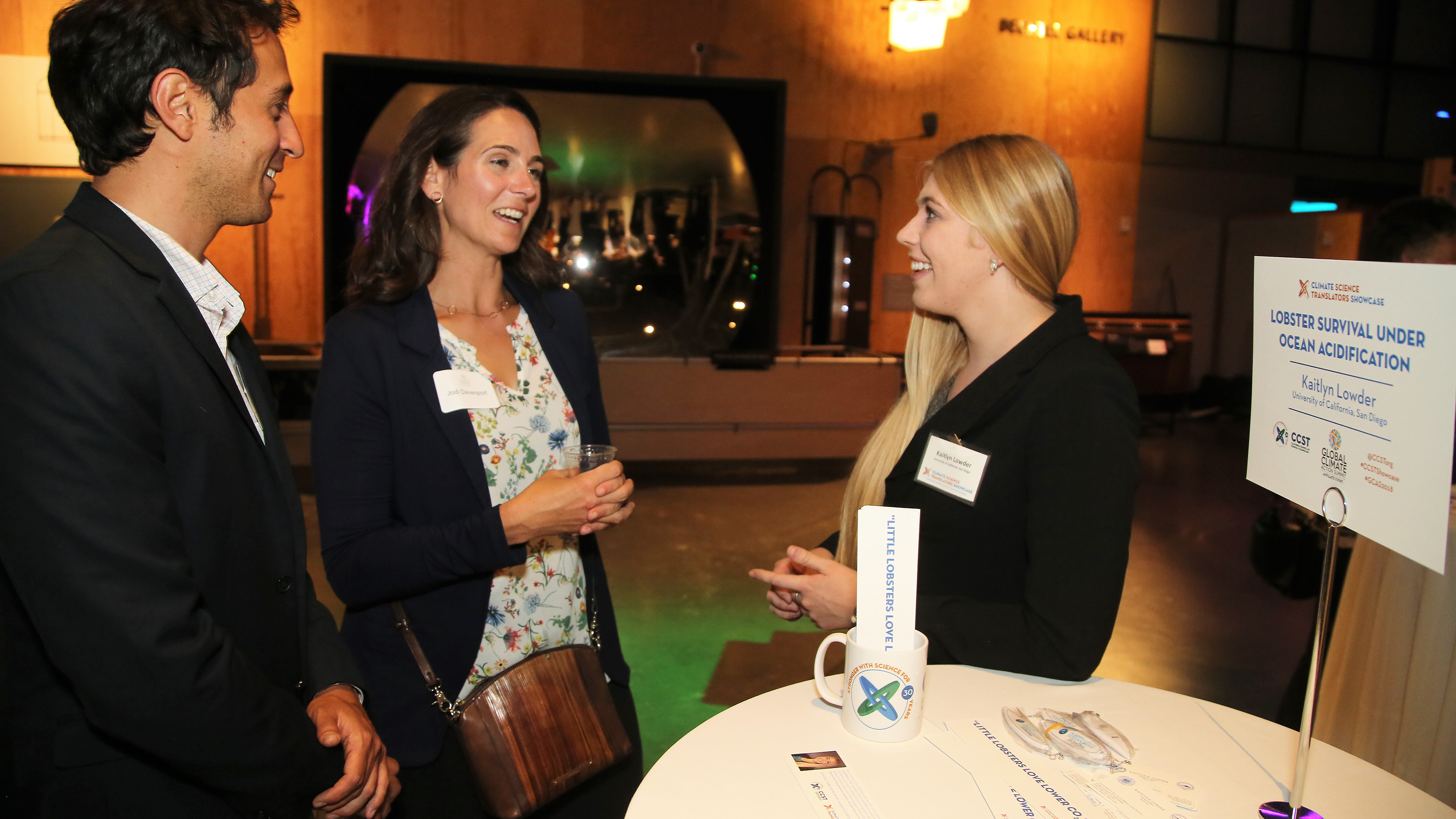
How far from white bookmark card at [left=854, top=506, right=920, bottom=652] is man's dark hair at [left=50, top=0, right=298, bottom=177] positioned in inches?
39.5

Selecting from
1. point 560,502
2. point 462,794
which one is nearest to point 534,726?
point 462,794

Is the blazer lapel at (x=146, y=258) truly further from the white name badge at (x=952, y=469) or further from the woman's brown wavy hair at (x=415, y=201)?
the white name badge at (x=952, y=469)

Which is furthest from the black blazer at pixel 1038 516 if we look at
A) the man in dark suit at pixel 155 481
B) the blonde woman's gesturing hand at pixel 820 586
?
the man in dark suit at pixel 155 481

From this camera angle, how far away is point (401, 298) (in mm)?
1662

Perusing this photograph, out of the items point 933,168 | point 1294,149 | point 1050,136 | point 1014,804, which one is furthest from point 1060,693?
point 1294,149

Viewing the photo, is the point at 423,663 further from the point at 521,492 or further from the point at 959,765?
the point at 959,765

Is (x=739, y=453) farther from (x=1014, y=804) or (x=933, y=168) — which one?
(x=1014, y=804)

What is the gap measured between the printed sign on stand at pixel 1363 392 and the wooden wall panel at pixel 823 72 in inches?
252

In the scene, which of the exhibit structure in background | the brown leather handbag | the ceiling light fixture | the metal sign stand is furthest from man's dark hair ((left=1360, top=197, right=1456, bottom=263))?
the ceiling light fixture

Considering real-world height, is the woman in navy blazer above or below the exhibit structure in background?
below

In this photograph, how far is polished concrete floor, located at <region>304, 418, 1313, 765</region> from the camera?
3340mm

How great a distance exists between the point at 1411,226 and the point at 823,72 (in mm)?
6288

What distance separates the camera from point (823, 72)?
8164mm

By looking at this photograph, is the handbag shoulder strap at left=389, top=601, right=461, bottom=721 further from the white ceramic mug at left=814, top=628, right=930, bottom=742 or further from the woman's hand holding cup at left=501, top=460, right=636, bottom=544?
the white ceramic mug at left=814, top=628, right=930, bottom=742
